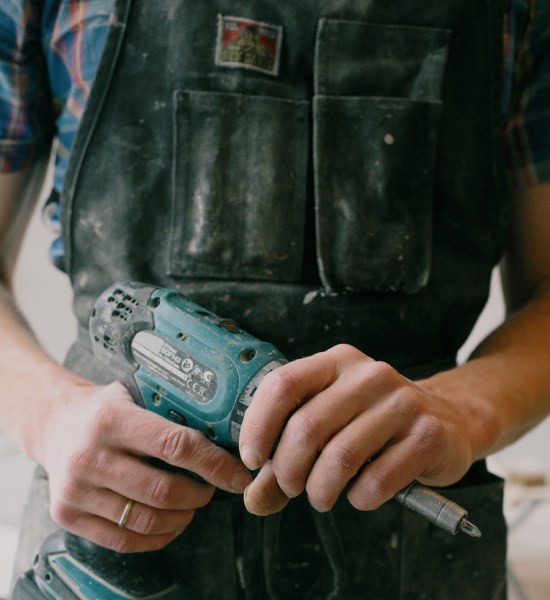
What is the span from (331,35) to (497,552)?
0.65 m

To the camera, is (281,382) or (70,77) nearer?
(281,382)

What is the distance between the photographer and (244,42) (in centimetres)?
86

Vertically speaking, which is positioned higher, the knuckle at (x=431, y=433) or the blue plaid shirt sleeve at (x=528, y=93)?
the blue plaid shirt sleeve at (x=528, y=93)

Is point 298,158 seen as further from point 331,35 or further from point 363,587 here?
point 363,587

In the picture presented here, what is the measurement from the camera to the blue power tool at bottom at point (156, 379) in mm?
746

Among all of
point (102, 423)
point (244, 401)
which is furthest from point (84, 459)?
point (244, 401)

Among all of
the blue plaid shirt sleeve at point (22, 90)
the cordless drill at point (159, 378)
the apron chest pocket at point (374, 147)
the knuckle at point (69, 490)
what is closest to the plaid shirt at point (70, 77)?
the blue plaid shirt sleeve at point (22, 90)

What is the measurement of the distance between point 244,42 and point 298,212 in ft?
0.63

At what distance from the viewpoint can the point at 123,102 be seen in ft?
2.93

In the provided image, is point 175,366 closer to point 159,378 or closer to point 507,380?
point 159,378

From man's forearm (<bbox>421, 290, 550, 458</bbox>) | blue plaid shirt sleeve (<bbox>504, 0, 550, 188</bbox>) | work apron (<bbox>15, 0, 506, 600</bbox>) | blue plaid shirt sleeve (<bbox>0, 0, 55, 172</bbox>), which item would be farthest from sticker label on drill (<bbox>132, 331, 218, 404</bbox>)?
blue plaid shirt sleeve (<bbox>504, 0, 550, 188</bbox>)

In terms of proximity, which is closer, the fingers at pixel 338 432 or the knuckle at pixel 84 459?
the fingers at pixel 338 432

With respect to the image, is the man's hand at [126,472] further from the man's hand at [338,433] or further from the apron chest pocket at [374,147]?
the apron chest pocket at [374,147]

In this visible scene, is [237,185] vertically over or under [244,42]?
under
